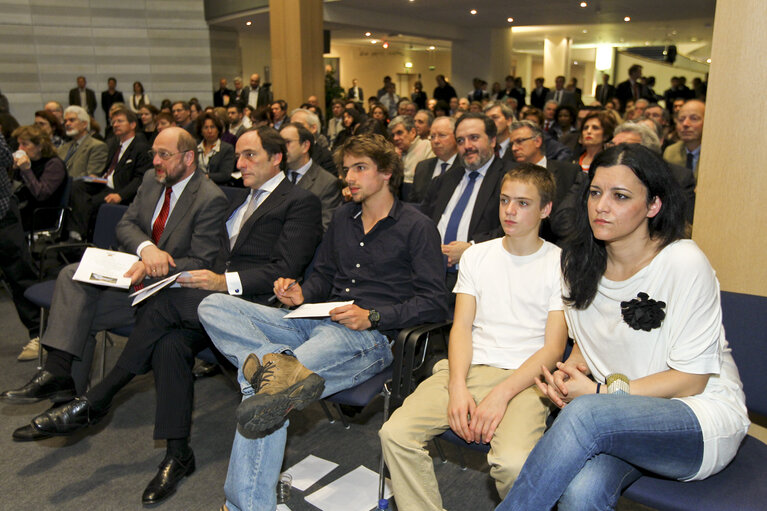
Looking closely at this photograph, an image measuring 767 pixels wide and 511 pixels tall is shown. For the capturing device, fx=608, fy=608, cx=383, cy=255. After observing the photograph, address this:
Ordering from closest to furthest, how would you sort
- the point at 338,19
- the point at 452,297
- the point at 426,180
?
the point at 452,297, the point at 426,180, the point at 338,19

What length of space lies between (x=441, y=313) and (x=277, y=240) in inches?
39.3

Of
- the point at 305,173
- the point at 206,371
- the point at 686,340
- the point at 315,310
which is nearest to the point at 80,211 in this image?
the point at 305,173

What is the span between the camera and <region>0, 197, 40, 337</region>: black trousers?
401 centimetres

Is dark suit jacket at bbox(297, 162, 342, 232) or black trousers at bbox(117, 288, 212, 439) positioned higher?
dark suit jacket at bbox(297, 162, 342, 232)

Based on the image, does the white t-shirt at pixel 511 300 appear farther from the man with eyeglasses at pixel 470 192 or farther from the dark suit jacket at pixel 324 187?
the dark suit jacket at pixel 324 187

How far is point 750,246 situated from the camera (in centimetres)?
230

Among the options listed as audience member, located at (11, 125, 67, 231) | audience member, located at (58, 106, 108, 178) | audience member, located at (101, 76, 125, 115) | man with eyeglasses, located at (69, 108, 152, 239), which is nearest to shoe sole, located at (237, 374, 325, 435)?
audience member, located at (11, 125, 67, 231)

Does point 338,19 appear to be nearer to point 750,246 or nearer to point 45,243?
point 45,243

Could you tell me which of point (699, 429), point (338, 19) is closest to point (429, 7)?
point (338, 19)

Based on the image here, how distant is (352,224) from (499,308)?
0.88 metres

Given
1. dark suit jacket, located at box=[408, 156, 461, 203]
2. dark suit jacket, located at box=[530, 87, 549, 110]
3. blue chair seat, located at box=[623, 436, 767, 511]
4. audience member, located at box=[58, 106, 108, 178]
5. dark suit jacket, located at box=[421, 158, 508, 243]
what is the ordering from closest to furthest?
1. blue chair seat, located at box=[623, 436, 767, 511]
2. dark suit jacket, located at box=[421, 158, 508, 243]
3. dark suit jacket, located at box=[408, 156, 461, 203]
4. audience member, located at box=[58, 106, 108, 178]
5. dark suit jacket, located at box=[530, 87, 549, 110]

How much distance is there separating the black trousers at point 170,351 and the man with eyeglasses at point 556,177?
180 centimetres

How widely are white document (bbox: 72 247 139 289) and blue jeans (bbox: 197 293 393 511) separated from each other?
66cm

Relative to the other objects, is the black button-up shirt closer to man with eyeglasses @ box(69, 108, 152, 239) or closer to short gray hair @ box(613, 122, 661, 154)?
short gray hair @ box(613, 122, 661, 154)
